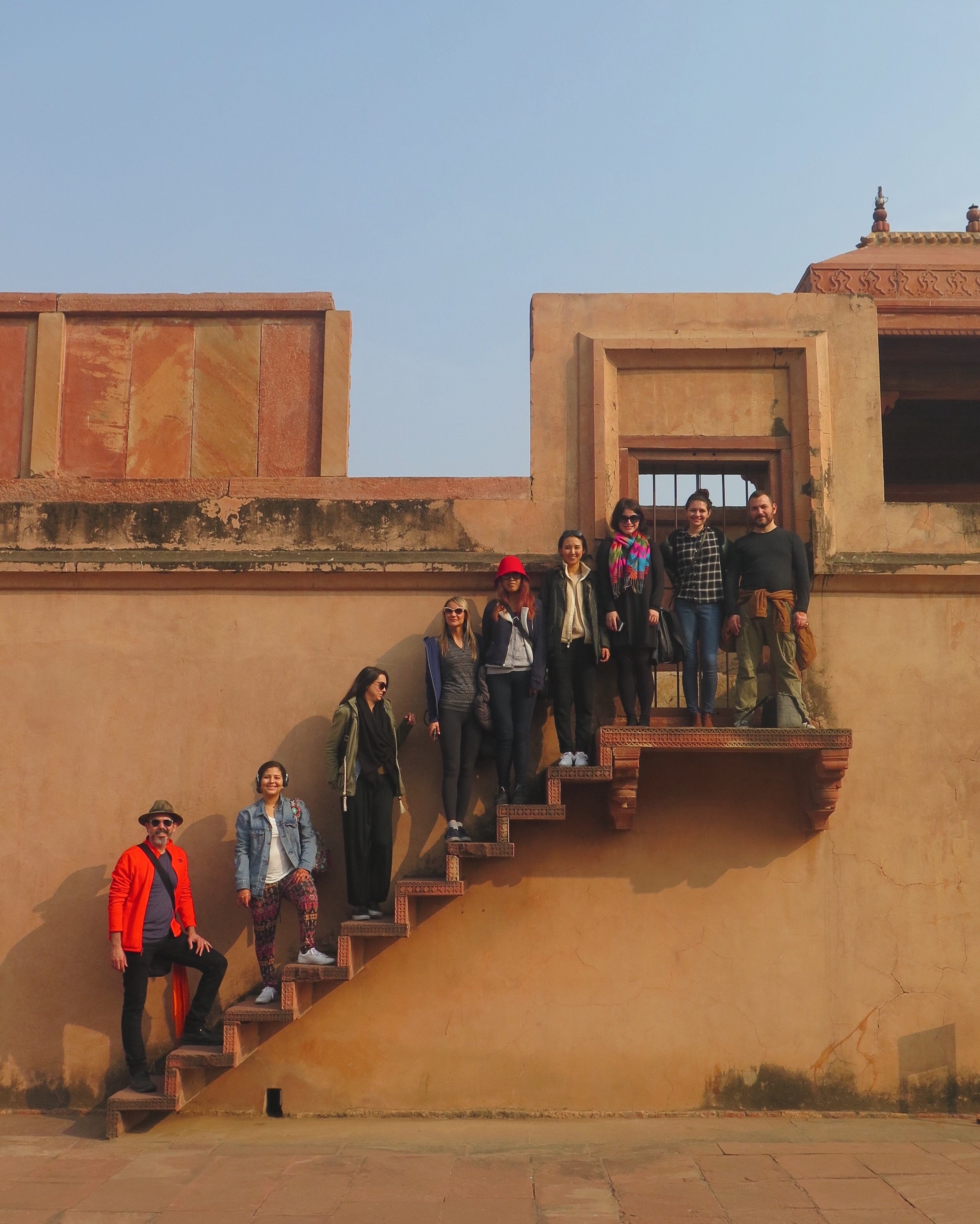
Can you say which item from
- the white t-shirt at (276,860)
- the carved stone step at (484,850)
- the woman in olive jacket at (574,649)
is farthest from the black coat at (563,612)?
the white t-shirt at (276,860)

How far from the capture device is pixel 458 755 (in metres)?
8.55

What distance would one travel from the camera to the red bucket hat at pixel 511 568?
866cm

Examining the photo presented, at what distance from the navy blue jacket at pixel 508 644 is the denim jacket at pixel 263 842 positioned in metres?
1.69

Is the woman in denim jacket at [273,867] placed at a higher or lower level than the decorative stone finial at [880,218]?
lower

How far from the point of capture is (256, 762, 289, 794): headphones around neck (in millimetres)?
8539

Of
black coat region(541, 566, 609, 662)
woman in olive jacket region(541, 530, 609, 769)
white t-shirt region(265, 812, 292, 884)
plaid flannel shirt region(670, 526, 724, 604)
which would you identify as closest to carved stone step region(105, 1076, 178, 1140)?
white t-shirt region(265, 812, 292, 884)

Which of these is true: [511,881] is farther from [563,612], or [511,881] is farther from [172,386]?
[172,386]

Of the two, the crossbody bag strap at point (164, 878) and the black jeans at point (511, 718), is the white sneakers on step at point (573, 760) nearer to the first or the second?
the black jeans at point (511, 718)

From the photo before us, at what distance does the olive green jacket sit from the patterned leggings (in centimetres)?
60

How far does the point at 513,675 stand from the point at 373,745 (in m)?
1.08

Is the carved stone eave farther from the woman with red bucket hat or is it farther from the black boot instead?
the black boot

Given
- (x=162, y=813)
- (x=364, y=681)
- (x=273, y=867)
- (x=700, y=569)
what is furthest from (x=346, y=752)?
(x=700, y=569)

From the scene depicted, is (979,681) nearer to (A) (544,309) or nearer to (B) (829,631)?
(B) (829,631)

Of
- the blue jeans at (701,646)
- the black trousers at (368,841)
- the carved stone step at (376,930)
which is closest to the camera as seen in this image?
the carved stone step at (376,930)
